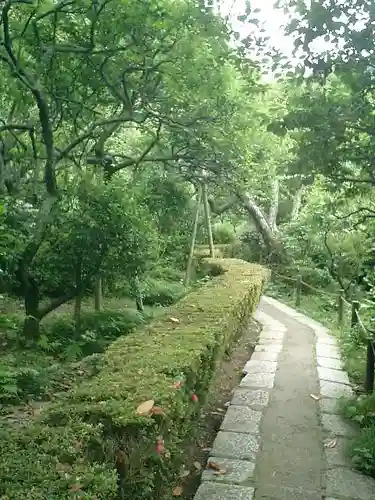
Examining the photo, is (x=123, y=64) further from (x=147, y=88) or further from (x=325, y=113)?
(x=325, y=113)

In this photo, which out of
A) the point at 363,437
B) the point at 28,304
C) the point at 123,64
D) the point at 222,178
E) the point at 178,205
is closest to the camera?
the point at 363,437

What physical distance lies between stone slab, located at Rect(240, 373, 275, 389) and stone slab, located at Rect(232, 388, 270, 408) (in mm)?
173

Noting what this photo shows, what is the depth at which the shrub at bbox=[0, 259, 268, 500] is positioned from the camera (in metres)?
2.08

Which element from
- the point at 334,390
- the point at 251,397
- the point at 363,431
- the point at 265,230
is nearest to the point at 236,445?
the point at 363,431

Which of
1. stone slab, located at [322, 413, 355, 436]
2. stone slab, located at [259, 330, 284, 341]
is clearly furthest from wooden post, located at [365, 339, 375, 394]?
stone slab, located at [259, 330, 284, 341]

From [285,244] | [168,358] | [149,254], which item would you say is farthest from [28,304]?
[285,244]

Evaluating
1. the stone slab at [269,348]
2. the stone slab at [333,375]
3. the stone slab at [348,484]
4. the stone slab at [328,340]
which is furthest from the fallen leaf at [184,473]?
the stone slab at [328,340]

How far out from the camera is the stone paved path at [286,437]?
3717 millimetres

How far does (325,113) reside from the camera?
4152mm

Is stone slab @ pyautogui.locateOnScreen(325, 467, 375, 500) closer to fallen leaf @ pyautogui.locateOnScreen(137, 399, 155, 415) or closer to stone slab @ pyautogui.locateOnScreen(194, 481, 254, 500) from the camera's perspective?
stone slab @ pyautogui.locateOnScreen(194, 481, 254, 500)

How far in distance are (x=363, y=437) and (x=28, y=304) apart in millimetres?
6008

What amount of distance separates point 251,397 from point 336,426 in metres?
0.98

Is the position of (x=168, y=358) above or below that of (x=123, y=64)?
below

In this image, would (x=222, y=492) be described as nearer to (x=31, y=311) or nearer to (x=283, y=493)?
(x=283, y=493)
